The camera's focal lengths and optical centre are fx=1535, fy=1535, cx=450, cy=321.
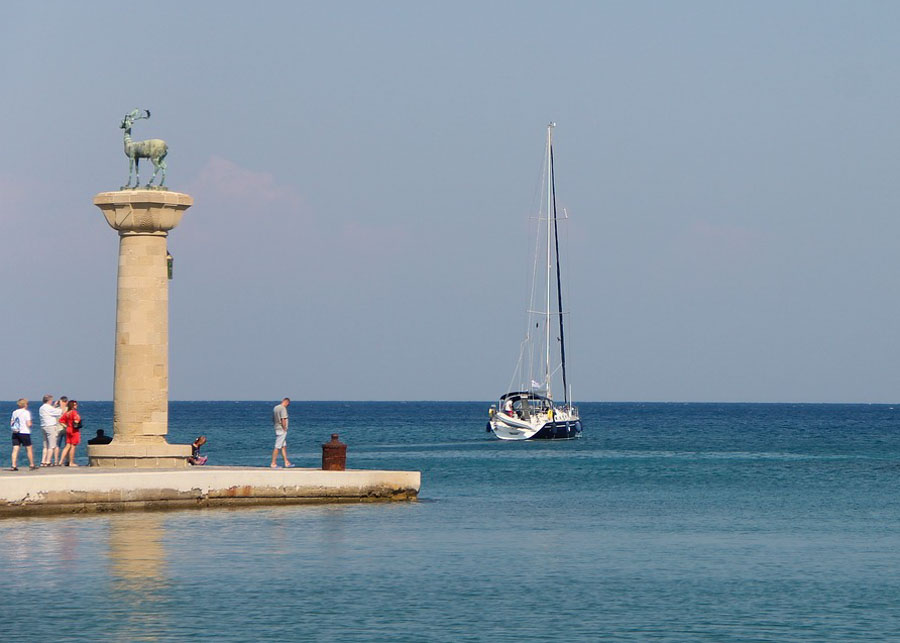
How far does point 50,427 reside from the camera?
112ft

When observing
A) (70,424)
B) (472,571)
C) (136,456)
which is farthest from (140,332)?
(472,571)

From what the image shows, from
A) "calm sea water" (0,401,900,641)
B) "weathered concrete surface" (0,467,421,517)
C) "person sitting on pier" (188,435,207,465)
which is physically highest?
"person sitting on pier" (188,435,207,465)

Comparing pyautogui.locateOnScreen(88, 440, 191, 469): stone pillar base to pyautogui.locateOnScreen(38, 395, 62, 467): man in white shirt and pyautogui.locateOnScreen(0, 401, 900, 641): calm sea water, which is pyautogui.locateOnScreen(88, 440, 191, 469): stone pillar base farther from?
pyautogui.locateOnScreen(0, 401, 900, 641): calm sea water

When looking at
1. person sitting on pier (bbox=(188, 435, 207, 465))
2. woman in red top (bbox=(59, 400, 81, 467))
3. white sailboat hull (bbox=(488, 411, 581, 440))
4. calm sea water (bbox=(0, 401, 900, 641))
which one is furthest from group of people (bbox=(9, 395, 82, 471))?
white sailboat hull (bbox=(488, 411, 581, 440))

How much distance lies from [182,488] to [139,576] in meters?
9.62

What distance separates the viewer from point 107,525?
2875 cm

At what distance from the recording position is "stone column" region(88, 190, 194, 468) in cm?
3462

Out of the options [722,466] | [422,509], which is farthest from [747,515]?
[722,466]

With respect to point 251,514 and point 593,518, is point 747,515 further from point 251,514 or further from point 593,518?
point 251,514

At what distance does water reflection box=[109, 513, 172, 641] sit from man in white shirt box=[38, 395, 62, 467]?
4.71m

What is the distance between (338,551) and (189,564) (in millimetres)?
3127

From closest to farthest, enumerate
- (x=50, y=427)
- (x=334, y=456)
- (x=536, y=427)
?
(x=50, y=427)
(x=334, y=456)
(x=536, y=427)

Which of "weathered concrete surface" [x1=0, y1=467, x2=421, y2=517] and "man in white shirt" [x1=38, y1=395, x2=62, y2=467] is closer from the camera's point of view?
"weathered concrete surface" [x1=0, y1=467, x2=421, y2=517]

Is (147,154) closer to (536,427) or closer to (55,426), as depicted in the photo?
(55,426)
